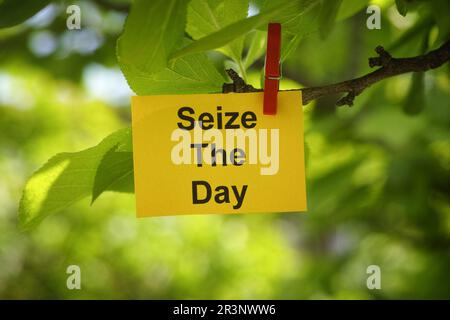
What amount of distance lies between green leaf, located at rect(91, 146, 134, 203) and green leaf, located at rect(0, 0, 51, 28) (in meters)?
0.11

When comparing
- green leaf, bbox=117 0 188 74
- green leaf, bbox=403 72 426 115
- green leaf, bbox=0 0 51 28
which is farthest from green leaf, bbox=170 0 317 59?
green leaf, bbox=403 72 426 115

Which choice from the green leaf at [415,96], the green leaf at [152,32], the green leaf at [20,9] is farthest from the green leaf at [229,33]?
the green leaf at [415,96]

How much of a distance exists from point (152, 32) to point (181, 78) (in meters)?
0.08

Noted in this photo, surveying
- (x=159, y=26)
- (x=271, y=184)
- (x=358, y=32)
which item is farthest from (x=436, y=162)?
(x=159, y=26)

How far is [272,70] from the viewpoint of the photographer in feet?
1.47

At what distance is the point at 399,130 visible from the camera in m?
1.15

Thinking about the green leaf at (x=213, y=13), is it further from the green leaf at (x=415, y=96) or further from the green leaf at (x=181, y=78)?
the green leaf at (x=415, y=96)

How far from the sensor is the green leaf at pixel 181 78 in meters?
0.45

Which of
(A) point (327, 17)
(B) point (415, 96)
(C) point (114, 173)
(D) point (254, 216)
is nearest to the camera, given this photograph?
(A) point (327, 17)

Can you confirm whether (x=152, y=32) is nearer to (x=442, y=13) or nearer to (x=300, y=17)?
(x=300, y=17)

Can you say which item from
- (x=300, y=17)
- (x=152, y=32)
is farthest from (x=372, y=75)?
(x=152, y=32)
